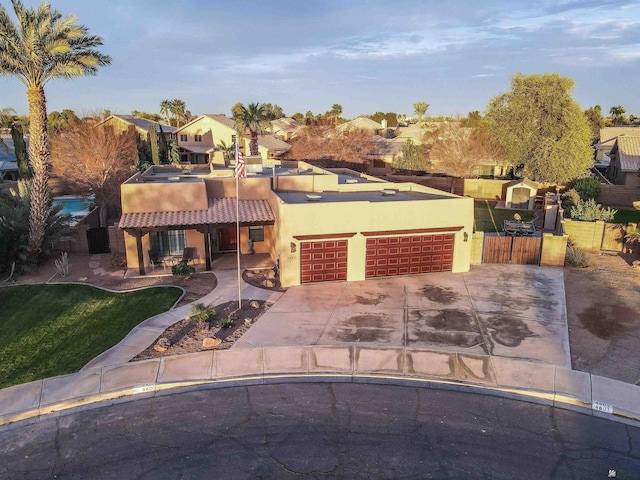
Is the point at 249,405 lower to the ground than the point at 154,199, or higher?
lower

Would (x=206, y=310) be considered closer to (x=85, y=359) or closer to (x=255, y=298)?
(x=255, y=298)

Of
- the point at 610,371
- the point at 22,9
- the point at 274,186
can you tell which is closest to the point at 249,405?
the point at 610,371

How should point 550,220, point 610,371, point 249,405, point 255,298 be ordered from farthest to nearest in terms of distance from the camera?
point 550,220, point 255,298, point 610,371, point 249,405

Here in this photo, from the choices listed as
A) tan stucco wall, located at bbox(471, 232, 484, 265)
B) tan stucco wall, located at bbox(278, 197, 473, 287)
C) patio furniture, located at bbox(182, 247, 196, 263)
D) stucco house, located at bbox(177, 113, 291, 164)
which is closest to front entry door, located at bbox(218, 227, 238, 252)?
patio furniture, located at bbox(182, 247, 196, 263)

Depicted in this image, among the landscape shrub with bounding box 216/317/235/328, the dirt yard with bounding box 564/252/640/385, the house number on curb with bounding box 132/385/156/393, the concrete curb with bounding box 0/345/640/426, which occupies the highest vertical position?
the landscape shrub with bounding box 216/317/235/328

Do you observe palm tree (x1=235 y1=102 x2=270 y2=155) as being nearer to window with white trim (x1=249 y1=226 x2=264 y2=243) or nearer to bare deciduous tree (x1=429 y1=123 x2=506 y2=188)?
bare deciduous tree (x1=429 y1=123 x2=506 y2=188)

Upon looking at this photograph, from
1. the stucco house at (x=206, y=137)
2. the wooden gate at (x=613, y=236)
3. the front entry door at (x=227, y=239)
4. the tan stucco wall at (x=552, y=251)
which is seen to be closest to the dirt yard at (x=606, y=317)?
the tan stucco wall at (x=552, y=251)

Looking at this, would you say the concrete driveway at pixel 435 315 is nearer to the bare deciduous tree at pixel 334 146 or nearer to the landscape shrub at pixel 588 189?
the landscape shrub at pixel 588 189
